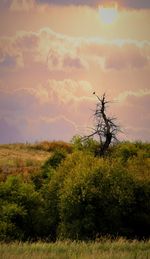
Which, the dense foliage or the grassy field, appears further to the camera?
the dense foliage

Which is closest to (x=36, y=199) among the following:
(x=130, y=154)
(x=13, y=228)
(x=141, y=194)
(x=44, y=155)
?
(x=13, y=228)

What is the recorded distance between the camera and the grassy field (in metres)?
16.8

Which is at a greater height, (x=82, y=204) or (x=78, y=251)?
(x=82, y=204)

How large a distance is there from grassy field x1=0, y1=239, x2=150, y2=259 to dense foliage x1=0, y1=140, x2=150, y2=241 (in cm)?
1165

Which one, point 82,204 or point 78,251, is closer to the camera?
point 78,251

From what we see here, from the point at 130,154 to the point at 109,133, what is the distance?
3071mm

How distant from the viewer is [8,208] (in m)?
34.2

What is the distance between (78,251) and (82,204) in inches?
622

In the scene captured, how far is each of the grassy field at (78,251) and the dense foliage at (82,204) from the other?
11.7 m

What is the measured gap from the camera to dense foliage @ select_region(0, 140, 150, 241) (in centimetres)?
3391

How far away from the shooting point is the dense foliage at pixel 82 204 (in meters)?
33.9

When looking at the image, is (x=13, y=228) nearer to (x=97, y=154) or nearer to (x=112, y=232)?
(x=112, y=232)

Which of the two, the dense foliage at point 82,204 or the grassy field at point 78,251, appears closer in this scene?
the grassy field at point 78,251

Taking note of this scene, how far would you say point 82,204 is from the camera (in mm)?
34656
